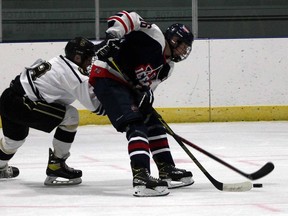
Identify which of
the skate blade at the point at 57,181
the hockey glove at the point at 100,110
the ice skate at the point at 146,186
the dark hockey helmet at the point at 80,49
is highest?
the dark hockey helmet at the point at 80,49

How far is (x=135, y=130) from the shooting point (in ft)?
12.5

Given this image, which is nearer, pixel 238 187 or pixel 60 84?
pixel 238 187

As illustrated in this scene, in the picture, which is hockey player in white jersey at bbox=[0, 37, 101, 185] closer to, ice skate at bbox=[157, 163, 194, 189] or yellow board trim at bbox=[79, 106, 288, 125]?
ice skate at bbox=[157, 163, 194, 189]

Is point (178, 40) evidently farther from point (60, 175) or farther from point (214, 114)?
point (214, 114)

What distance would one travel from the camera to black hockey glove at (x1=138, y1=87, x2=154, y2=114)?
12.8 feet

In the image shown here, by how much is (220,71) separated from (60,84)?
4128 millimetres

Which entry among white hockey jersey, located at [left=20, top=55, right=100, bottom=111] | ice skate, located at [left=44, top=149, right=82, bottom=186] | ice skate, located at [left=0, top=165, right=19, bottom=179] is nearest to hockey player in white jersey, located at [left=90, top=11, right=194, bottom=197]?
white hockey jersey, located at [left=20, top=55, right=100, bottom=111]

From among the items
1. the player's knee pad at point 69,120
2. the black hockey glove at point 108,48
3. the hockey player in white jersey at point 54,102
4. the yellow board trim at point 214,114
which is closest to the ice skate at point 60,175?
the hockey player in white jersey at point 54,102

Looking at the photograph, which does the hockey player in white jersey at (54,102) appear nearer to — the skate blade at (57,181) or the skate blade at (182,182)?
the skate blade at (57,181)

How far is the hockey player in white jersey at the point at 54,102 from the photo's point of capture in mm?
4156

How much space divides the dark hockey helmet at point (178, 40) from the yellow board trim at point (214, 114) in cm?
400

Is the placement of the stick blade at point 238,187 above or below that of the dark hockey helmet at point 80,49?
below

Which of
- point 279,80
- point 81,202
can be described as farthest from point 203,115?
point 81,202

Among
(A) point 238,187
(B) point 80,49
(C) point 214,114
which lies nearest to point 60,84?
(B) point 80,49
